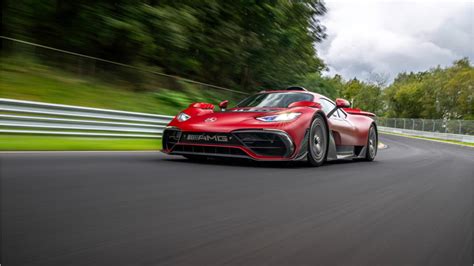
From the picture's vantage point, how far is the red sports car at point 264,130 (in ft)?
17.9

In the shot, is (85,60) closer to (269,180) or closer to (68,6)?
(68,6)

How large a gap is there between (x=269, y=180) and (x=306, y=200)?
3.27 ft

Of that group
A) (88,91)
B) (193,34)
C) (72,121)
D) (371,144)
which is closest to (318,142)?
(371,144)

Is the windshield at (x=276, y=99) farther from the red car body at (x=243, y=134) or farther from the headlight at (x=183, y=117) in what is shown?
the headlight at (x=183, y=117)

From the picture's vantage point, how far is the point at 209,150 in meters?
5.59

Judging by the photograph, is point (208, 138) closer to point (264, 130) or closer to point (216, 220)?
point (264, 130)

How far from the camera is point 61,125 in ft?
26.3

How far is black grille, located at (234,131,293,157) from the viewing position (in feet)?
17.8

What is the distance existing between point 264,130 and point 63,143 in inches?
148

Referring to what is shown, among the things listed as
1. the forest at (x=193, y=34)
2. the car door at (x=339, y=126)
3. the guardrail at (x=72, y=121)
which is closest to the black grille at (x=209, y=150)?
the car door at (x=339, y=126)

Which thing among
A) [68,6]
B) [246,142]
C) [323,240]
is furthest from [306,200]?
[68,6]

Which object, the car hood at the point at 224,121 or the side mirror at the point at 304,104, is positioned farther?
the side mirror at the point at 304,104

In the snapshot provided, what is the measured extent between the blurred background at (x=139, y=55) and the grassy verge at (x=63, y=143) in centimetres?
2

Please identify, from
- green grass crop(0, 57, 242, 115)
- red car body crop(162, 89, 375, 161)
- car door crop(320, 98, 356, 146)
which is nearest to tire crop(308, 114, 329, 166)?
red car body crop(162, 89, 375, 161)
